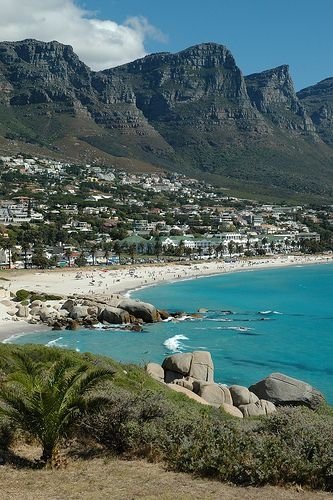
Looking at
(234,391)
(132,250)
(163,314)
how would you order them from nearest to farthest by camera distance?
(234,391) < (163,314) < (132,250)

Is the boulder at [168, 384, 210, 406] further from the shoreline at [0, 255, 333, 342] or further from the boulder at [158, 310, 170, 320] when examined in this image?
the boulder at [158, 310, 170, 320]

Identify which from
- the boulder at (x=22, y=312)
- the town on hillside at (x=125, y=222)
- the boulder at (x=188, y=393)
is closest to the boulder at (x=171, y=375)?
the boulder at (x=188, y=393)

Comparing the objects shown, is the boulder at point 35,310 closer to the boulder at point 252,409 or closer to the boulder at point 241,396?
the boulder at point 241,396

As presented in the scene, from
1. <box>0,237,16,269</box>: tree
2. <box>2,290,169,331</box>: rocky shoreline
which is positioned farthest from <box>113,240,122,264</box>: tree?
<box>2,290,169,331</box>: rocky shoreline

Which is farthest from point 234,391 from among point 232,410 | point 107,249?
point 107,249

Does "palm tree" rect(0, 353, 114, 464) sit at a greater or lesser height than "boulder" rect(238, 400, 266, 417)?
greater

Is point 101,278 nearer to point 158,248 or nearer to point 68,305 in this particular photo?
point 68,305
